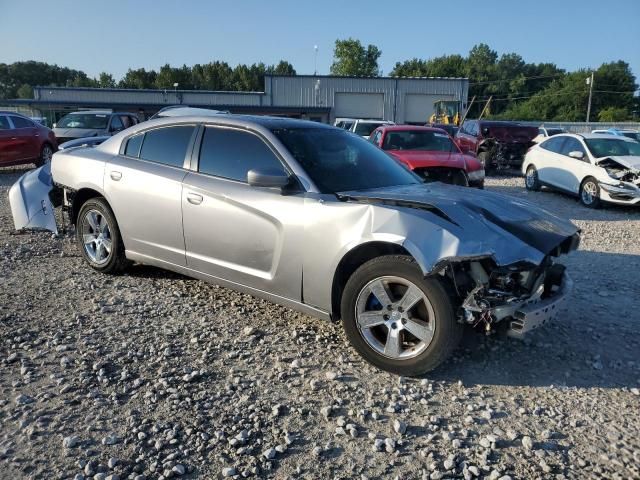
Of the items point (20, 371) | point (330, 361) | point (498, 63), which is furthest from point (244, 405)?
point (498, 63)

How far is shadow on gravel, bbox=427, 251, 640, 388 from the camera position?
145 inches

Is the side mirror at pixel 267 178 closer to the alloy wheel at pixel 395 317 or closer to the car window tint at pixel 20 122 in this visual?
the alloy wheel at pixel 395 317

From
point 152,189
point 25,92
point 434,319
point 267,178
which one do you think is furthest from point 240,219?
point 25,92

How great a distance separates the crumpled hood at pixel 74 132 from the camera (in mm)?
17453

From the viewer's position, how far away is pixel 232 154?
454 centimetres

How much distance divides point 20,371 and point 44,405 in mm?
552

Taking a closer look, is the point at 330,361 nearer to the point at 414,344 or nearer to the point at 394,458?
the point at 414,344

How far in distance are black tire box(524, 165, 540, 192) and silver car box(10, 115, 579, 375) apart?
975 centimetres

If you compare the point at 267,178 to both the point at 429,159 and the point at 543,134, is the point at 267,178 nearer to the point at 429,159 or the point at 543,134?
the point at 429,159

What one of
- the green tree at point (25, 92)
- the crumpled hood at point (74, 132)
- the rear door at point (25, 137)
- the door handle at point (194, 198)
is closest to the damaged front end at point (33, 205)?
the door handle at point (194, 198)

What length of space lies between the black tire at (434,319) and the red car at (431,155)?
207 inches

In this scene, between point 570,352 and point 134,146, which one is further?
point 134,146

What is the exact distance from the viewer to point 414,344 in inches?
143

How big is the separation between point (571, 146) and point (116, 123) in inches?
558
